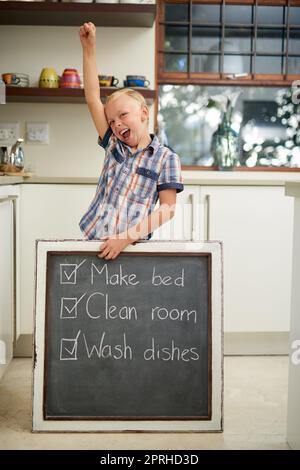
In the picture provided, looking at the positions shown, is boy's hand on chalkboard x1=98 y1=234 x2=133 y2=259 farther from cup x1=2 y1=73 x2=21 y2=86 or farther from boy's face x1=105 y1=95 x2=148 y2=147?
cup x1=2 y1=73 x2=21 y2=86

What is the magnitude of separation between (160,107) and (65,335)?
2.04 meters

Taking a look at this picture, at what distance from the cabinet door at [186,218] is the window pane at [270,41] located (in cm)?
125

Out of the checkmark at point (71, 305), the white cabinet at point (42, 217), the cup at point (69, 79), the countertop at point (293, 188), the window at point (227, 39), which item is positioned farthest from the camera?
the window at point (227, 39)

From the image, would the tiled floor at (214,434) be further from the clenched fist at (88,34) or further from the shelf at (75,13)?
the shelf at (75,13)

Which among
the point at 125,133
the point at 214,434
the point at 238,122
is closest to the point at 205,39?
the point at 238,122

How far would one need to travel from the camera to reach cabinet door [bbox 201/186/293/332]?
3.12 meters

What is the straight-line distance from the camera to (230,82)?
3781 mm

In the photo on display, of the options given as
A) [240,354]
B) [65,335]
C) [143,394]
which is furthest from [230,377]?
[65,335]

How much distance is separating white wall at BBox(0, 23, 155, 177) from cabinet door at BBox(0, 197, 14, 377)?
991 millimetres

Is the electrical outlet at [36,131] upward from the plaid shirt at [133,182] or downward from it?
upward

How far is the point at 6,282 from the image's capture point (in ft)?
8.46

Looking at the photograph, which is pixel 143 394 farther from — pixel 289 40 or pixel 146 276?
pixel 289 40

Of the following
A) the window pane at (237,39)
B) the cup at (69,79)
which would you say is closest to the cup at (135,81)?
the cup at (69,79)

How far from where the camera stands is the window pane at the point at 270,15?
12.5 feet
